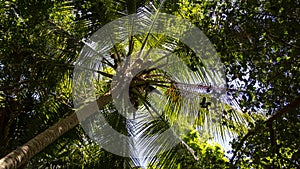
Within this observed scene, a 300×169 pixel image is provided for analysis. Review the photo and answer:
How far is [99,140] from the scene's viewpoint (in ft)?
22.9

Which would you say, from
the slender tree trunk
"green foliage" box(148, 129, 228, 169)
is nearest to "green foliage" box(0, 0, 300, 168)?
"green foliage" box(148, 129, 228, 169)

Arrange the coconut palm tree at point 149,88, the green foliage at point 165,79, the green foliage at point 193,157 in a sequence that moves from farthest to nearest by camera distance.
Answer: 1. the coconut palm tree at point 149,88
2. the green foliage at point 193,157
3. the green foliage at point 165,79

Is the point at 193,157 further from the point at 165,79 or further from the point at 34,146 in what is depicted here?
the point at 165,79

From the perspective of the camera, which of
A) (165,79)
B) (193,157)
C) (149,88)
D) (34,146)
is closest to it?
(34,146)

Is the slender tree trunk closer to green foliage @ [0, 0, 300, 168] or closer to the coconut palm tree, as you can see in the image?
the coconut palm tree

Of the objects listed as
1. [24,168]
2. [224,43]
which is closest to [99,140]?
[24,168]

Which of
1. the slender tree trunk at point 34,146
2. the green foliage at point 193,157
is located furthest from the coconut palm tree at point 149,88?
the slender tree trunk at point 34,146

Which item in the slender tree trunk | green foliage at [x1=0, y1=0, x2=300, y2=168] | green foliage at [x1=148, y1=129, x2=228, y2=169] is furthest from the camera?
the slender tree trunk

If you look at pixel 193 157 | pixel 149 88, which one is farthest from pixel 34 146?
pixel 149 88

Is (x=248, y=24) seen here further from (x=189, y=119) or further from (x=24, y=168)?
(x=24, y=168)

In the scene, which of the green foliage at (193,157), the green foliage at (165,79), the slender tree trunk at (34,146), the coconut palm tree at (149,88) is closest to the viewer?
the green foliage at (165,79)

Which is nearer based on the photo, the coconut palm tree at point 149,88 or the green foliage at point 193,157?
the green foliage at point 193,157

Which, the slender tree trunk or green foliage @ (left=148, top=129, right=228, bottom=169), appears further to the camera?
the slender tree trunk

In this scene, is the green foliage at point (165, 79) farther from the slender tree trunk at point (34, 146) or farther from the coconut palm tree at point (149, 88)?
the slender tree trunk at point (34, 146)
